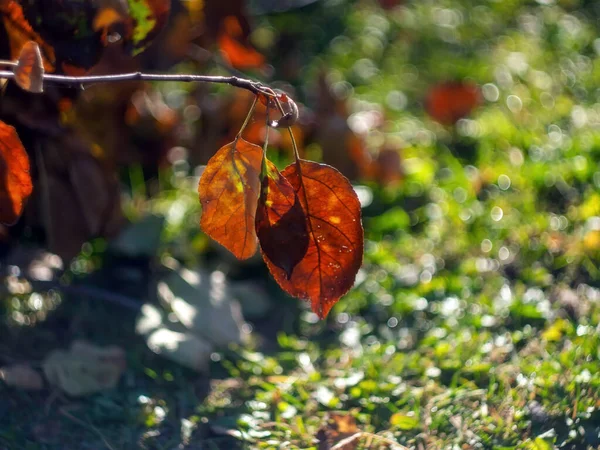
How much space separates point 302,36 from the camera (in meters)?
3.79

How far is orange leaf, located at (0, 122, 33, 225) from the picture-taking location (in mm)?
1298

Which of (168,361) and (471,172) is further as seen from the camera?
(471,172)

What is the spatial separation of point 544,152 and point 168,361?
150cm

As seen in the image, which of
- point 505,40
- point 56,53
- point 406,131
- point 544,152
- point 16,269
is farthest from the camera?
point 505,40

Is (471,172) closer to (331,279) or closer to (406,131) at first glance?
(406,131)

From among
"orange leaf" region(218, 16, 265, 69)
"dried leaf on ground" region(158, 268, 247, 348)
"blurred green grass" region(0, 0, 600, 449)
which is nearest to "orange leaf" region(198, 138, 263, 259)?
"blurred green grass" region(0, 0, 600, 449)

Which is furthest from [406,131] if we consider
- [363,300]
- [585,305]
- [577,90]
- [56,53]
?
[56,53]

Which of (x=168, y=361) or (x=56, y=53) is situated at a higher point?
(x=56, y=53)

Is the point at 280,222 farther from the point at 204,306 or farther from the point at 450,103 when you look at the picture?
the point at 450,103

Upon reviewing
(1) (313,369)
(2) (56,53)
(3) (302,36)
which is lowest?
(3) (302,36)

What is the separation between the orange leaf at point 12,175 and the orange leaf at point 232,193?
1.02ft

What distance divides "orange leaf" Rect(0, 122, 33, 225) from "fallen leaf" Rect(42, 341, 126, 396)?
1.70 feet

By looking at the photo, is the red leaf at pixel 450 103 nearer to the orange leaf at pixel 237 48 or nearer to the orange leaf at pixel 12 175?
the orange leaf at pixel 237 48

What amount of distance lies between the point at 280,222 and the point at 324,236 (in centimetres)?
9
